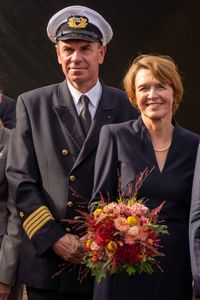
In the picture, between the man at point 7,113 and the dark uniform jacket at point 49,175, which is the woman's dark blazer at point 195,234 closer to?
the dark uniform jacket at point 49,175

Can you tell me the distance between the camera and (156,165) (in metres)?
2.94

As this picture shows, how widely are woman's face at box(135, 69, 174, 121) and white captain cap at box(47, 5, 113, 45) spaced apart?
1.21 feet

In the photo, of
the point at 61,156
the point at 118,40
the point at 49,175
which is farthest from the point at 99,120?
the point at 118,40

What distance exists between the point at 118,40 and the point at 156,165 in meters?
3.42

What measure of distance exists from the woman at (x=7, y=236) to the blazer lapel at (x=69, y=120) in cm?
39

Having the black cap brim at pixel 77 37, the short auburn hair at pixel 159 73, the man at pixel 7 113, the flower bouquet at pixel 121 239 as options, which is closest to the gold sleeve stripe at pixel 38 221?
the flower bouquet at pixel 121 239

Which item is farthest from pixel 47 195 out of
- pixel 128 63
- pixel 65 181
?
pixel 128 63

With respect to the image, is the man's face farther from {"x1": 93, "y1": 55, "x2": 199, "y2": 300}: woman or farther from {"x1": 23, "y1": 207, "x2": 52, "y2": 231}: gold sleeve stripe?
{"x1": 23, "y1": 207, "x2": 52, "y2": 231}: gold sleeve stripe

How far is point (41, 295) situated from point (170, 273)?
2.10ft

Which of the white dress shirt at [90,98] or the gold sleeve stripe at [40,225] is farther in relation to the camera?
the white dress shirt at [90,98]

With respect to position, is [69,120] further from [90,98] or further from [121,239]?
[121,239]

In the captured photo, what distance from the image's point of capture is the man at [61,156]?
307cm

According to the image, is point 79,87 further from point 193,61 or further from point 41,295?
point 193,61

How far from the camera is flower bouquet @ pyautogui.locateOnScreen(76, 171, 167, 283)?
256cm
